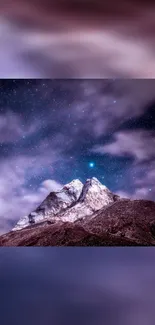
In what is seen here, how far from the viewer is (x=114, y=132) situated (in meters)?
8.28

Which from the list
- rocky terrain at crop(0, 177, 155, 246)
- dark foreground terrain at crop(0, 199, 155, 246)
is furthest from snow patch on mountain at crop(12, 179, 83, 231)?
dark foreground terrain at crop(0, 199, 155, 246)

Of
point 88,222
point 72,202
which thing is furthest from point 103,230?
point 72,202

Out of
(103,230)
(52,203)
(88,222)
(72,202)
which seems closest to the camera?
(52,203)

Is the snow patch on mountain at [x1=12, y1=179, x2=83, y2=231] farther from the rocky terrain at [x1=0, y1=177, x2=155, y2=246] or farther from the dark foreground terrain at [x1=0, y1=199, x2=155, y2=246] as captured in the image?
the dark foreground terrain at [x1=0, y1=199, x2=155, y2=246]

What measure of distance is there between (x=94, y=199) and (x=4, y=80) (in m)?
2.93

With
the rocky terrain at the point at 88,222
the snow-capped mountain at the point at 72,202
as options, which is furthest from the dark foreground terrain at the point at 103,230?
the snow-capped mountain at the point at 72,202

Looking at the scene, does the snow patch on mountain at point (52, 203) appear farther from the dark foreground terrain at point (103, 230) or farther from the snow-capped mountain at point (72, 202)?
the dark foreground terrain at point (103, 230)

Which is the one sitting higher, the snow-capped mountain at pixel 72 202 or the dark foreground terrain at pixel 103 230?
the snow-capped mountain at pixel 72 202

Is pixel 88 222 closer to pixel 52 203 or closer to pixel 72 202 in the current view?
pixel 72 202

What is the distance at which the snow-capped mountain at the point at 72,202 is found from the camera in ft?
26.9

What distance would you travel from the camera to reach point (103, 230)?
28.6 ft

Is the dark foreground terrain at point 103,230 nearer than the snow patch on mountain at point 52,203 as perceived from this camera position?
No

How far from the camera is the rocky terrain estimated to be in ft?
27.1

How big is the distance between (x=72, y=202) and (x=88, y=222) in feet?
2.58
